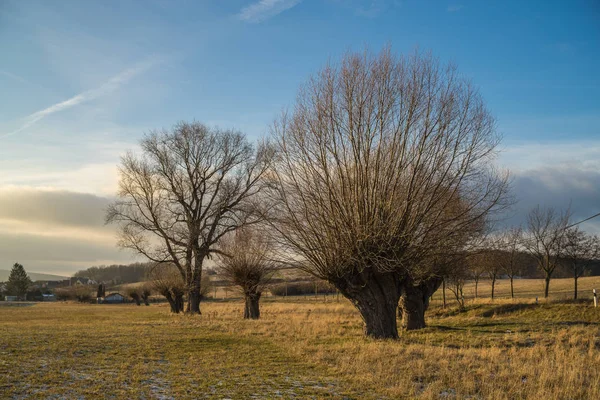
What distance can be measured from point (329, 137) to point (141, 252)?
757 inches

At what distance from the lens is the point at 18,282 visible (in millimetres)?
88875

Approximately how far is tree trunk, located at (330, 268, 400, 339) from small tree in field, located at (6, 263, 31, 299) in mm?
92957

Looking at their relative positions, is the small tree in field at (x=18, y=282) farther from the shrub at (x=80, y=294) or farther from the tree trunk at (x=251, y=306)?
the tree trunk at (x=251, y=306)

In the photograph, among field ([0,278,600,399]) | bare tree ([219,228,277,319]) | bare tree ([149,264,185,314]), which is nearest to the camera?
field ([0,278,600,399])

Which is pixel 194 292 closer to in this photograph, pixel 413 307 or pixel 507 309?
pixel 413 307

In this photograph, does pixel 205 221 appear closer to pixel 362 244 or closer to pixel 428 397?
pixel 362 244

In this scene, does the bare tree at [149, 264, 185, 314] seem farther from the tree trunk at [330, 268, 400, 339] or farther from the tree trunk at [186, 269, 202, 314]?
the tree trunk at [330, 268, 400, 339]

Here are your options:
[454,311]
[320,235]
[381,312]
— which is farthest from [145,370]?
[454,311]

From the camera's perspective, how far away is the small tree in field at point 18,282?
8906 centimetres

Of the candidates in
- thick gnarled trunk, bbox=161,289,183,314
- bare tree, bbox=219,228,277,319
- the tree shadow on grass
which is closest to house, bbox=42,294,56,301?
thick gnarled trunk, bbox=161,289,183,314

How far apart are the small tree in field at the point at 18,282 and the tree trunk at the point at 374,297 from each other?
9296cm

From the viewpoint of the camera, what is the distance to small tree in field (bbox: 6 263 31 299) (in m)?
89.1

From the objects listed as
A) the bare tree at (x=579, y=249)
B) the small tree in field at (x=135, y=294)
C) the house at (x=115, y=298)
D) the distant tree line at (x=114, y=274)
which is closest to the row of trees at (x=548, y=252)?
the bare tree at (x=579, y=249)

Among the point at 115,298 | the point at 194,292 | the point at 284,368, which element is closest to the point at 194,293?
the point at 194,292
